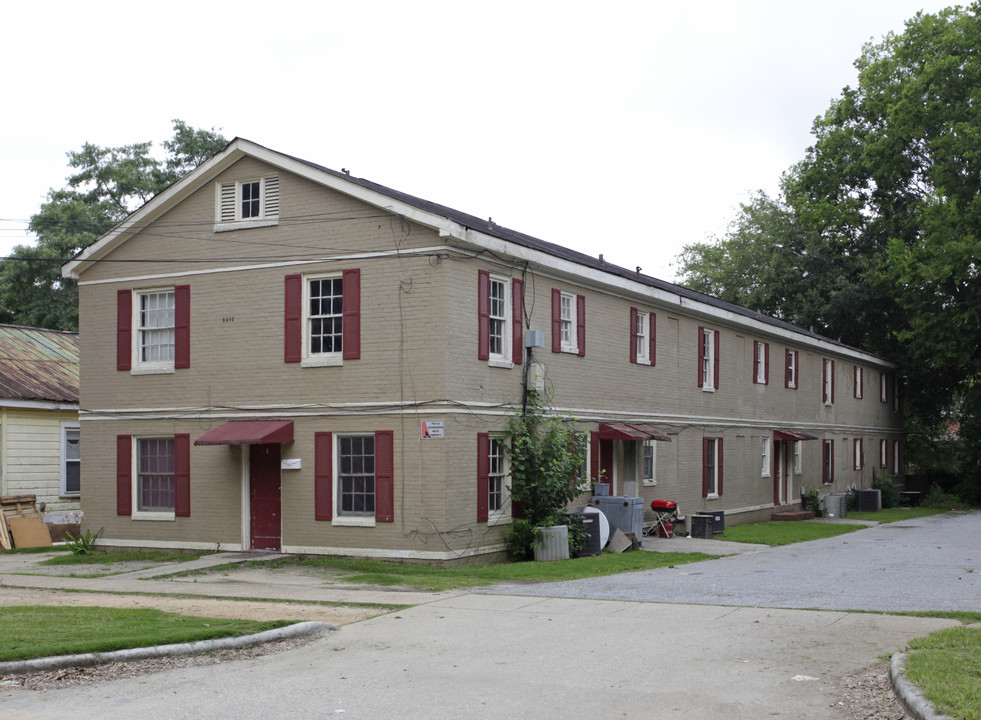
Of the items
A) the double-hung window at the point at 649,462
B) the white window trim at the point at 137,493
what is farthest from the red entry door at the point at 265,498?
the double-hung window at the point at 649,462

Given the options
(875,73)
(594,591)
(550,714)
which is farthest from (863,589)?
(875,73)

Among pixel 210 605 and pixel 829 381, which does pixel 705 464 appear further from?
pixel 210 605

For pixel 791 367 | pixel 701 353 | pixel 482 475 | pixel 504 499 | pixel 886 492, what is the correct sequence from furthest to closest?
pixel 886 492 → pixel 791 367 → pixel 701 353 → pixel 504 499 → pixel 482 475

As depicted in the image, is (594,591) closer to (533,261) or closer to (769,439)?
(533,261)

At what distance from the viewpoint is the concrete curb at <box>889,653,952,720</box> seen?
7.57m

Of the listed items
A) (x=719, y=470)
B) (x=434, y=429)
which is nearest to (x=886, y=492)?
(x=719, y=470)

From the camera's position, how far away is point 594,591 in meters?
15.3

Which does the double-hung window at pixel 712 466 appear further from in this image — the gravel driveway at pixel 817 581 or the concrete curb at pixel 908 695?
the concrete curb at pixel 908 695

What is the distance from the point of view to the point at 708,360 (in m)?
31.0

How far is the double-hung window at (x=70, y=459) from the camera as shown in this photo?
92.9ft

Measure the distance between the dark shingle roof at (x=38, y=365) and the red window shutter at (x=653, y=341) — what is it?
1495 centimetres

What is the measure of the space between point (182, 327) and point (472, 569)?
818 cm

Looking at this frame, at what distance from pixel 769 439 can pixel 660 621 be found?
24.2 metres

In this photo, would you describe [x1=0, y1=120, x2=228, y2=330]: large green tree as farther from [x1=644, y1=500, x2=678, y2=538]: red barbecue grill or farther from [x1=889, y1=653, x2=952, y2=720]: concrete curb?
[x1=889, y1=653, x2=952, y2=720]: concrete curb
